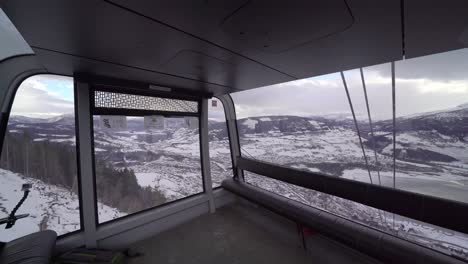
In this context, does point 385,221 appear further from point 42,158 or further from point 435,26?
point 42,158

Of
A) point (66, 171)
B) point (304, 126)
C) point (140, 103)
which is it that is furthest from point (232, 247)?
point (140, 103)

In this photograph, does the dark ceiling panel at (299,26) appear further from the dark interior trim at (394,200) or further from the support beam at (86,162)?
the support beam at (86,162)

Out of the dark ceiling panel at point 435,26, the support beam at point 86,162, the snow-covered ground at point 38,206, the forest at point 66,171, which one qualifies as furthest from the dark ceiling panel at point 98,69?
the dark ceiling panel at point 435,26

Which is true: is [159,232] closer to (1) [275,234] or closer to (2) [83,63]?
(1) [275,234]

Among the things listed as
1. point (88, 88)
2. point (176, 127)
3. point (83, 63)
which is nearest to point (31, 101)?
point (88, 88)

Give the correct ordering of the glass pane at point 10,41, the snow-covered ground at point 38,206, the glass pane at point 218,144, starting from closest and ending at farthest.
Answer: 1. the glass pane at point 10,41
2. the snow-covered ground at point 38,206
3. the glass pane at point 218,144

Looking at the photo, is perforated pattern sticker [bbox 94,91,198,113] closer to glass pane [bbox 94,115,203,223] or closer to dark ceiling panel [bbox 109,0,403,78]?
glass pane [bbox 94,115,203,223]

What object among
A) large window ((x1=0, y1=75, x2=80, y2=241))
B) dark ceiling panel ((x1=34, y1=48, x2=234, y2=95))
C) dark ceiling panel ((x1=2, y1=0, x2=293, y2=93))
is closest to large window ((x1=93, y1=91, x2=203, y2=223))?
large window ((x1=0, y1=75, x2=80, y2=241))
